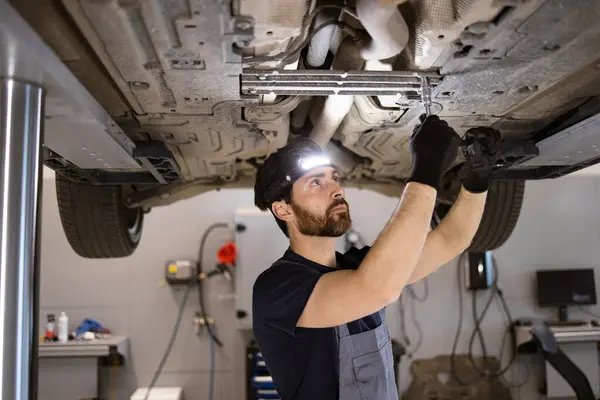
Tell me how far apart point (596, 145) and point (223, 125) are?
1.27 m

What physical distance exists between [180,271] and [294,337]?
10.4ft

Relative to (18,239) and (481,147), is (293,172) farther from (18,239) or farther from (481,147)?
(18,239)

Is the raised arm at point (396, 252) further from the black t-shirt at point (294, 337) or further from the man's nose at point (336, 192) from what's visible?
the man's nose at point (336, 192)

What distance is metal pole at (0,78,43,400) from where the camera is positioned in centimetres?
97

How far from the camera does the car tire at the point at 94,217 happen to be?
8.38ft

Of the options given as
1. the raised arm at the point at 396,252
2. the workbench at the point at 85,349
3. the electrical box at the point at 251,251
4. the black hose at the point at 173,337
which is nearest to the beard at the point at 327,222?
the raised arm at the point at 396,252

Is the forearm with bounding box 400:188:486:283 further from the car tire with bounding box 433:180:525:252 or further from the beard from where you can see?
the car tire with bounding box 433:180:525:252

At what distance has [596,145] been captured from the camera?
1.85m

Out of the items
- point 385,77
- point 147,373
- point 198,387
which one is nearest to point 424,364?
point 198,387

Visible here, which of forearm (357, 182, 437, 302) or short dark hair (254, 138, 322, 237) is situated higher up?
short dark hair (254, 138, 322, 237)

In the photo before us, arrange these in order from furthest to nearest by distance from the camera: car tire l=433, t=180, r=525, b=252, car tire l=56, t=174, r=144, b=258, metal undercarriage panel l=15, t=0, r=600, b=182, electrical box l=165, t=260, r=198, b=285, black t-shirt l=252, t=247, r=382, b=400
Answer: electrical box l=165, t=260, r=198, b=285, car tire l=433, t=180, r=525, b=252, car tire l=56, t=174, r=144, b=258, black t-shirt l=252, t=247, r=382, b=400, metal undercarriage panel l=15, t=0, r=600, b=182

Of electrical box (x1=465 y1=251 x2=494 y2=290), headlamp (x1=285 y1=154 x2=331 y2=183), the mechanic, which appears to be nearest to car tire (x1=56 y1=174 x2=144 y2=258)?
the mechanic

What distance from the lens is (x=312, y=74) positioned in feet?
4.74

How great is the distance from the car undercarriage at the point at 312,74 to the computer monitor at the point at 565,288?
9.53ft
